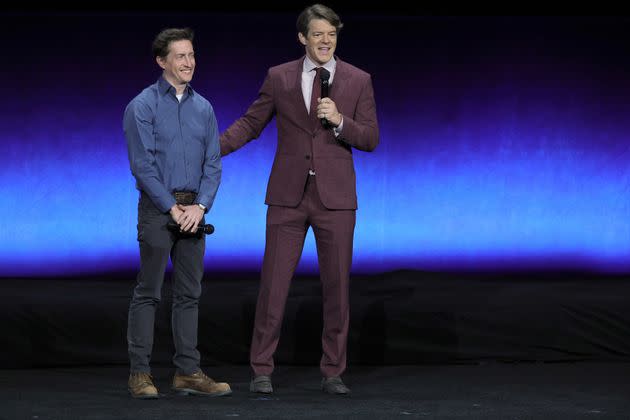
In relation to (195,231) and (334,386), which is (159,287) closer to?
(195,231)

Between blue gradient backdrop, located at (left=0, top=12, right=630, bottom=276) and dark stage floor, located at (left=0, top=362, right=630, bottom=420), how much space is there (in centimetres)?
116

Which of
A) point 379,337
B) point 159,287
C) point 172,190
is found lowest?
point 379,337

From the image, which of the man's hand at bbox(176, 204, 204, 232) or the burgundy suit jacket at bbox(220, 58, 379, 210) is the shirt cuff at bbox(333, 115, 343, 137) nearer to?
the burgundy suit jacket at bbox(220, 58, 379, 210)

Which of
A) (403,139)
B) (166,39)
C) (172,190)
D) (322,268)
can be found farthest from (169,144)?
(403,139)

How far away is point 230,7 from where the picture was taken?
18.7 ft

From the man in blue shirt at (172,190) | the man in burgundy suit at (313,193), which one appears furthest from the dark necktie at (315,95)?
the man in blue shirt at (172,190)

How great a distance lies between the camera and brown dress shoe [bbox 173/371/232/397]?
3.99m

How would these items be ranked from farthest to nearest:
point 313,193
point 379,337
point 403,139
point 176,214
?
point 403,139 < point 379,337 < point 313,193 < point 176,214

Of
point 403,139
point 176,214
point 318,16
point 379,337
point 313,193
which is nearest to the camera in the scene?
point 176,214

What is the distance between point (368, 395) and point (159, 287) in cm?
88

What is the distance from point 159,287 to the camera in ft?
12.8

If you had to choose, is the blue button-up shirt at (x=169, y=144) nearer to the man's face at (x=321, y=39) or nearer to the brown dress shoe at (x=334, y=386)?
the man's face at (x=321, y=39)

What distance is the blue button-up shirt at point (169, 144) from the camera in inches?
151

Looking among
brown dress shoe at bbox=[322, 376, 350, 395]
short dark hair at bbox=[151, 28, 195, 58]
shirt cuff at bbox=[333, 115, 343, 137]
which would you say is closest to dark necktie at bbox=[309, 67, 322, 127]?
shirt cuff at bbox=[333, 115, 343, 137]
